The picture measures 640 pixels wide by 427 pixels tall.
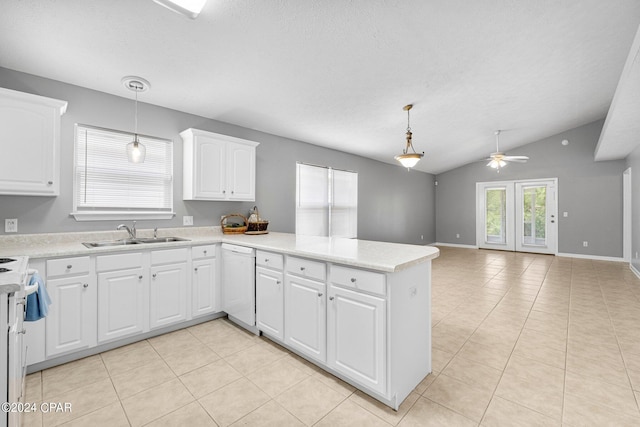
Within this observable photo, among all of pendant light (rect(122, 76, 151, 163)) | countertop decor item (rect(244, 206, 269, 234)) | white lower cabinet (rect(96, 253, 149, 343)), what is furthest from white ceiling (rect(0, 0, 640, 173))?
white lower cabinet (rect(96, 253, 149, 343))

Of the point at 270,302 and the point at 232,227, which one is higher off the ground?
the point at 232,227

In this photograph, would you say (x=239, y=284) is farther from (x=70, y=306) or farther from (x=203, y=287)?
(x=70, y=306)

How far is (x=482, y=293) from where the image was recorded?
13.3ft

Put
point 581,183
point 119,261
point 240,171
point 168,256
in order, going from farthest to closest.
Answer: point 581,183 < point 240,171 < point 168,256 < point 119,261

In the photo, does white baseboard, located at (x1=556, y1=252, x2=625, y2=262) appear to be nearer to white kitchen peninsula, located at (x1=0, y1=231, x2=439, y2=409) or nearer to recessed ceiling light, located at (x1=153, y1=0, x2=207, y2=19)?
white kitchen peninsula, located at (x1=0, y1=231, x2=439, y2=409)

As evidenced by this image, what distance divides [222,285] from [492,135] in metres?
6.22

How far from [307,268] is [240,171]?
1973 mm

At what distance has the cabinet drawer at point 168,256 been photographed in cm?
261

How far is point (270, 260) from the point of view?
2494mm

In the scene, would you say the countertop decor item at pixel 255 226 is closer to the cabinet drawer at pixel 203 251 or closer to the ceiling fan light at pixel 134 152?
the cabinet drawer at pixel 203 251

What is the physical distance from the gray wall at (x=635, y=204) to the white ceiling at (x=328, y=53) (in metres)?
1.79

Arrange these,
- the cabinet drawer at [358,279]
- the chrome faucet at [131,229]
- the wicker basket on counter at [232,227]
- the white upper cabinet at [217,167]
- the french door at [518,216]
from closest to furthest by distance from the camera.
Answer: the cabinet drawer at [358,279]
the chrome faucet at [131,229]
the white upper cabinet at [217,167]
the wicker basket on counter at [232,227]
the french door at [518,216]

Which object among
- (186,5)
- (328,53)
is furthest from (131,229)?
(328,53)

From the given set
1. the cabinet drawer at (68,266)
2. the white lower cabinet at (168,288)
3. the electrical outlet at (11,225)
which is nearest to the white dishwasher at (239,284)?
the white lower cabinet at (168,288)
